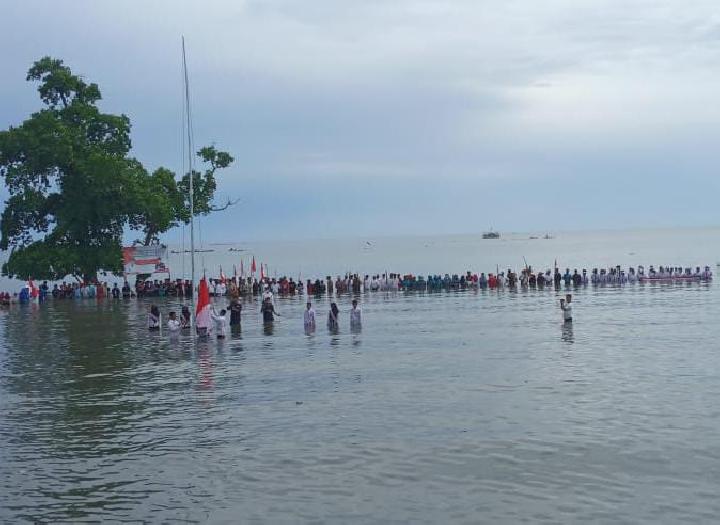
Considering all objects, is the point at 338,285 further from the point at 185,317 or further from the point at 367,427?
the point at 367,427

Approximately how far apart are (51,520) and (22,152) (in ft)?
155

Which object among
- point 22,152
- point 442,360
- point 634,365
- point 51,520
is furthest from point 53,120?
point 51,520

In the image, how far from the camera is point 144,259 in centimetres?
5666

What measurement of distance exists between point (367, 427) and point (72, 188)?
44.2 m

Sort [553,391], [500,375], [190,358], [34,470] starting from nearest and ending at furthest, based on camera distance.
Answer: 1. [34,470]
2. [553,391]
3. [500,375]
4. [190,358]

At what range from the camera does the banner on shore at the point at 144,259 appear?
56.4m

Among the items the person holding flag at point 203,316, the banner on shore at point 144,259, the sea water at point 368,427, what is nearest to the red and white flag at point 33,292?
the banner on shore at point 144,259

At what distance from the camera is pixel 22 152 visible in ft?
179

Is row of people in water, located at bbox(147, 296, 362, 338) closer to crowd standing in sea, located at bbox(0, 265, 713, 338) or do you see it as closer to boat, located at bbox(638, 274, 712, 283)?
crowd standing in sea, located at bbox(0, 265, 713, 338)

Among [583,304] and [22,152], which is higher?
[22,152]

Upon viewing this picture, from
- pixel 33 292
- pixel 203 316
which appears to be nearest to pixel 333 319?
pixel 203 316

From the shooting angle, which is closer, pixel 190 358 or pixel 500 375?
pixel 500 375

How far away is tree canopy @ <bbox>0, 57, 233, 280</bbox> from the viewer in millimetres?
54188

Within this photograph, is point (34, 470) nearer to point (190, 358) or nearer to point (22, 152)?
point (190, 358)
